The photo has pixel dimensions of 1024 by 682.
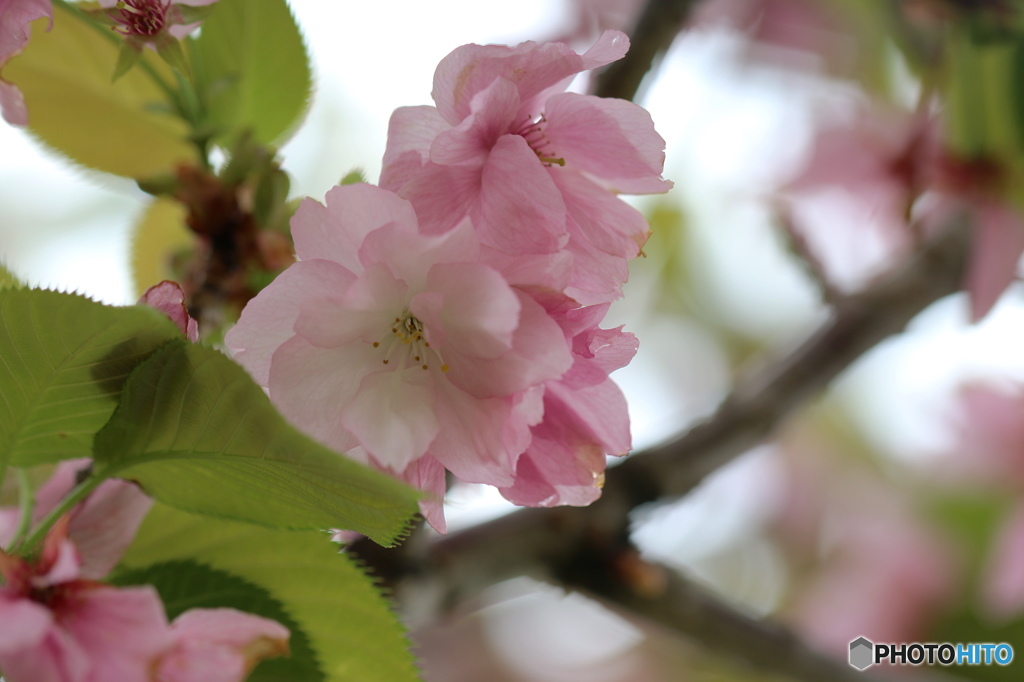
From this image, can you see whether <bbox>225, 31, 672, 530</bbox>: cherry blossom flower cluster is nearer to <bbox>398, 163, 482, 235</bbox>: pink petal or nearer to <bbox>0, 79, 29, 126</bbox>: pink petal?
<bbox>398, 163, 482, 235</bbox>: pink petal

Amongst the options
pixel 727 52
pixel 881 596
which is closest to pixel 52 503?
pixel 727 52

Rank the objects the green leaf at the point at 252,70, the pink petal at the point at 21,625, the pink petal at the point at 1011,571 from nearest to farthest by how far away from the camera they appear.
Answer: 1. the pink petal at the point at 21,625
2. the green leaf at the point at 252,70
3. the pink petal at the point at 1011,571

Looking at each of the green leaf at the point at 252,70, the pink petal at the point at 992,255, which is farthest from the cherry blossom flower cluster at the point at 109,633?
the pink petal at the point at 992,255

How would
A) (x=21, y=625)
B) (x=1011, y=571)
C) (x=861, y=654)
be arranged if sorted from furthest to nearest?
(x=1011, y=571) → (x=861, y=654) → (x=21, y=625)

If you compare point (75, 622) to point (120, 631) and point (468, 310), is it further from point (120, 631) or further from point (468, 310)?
point (468, 310)

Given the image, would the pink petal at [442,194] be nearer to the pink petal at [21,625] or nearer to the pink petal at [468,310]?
the pink petal at [468,310]

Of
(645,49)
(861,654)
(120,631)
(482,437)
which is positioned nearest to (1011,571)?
(861,654)

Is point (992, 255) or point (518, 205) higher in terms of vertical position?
point (518, 205)
